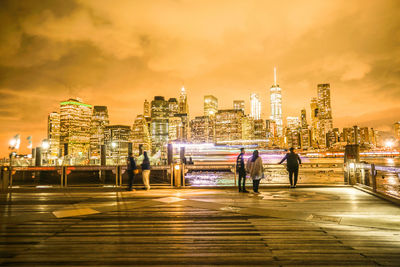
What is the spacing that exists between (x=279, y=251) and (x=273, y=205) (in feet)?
14.0

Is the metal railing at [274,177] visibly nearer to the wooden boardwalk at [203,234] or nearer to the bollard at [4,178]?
the wooden boardwalk at [203,234]

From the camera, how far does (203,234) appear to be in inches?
218

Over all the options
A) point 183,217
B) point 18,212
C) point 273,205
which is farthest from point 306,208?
point 18,212

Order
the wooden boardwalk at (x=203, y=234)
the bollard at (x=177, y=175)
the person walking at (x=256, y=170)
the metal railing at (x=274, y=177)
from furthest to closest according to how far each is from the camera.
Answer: the metal railing at (x=274, y=177) → the bollard at (x=177, y=175) → the person walking at (x=256, y=170) → the wooden boardwalk at (x=203, y=234)

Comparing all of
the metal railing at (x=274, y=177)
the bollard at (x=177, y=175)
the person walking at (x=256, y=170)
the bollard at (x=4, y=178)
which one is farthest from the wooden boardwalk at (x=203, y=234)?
the bollard at (x=4, y=178)

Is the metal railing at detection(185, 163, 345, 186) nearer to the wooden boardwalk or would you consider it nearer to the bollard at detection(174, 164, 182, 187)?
the bollard at detection(174, 164, 182, 187)

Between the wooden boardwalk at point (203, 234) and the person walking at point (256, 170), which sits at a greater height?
the person walking at point (256, 170)

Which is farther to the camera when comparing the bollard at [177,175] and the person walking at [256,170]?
the bollard at [177,175]

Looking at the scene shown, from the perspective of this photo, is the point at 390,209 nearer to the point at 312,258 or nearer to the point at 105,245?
the point at 312,258

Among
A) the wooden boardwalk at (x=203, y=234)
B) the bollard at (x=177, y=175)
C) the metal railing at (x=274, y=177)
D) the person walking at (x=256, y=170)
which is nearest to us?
the wooden boardwalk at (x=203, y=234)

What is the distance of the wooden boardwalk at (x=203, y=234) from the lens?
4.25m

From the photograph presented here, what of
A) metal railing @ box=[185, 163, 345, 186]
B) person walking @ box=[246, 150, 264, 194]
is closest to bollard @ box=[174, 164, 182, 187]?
metal railing @ box=[185, 163, 345, 186]

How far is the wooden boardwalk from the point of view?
4246mm

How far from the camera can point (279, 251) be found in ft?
14.9
